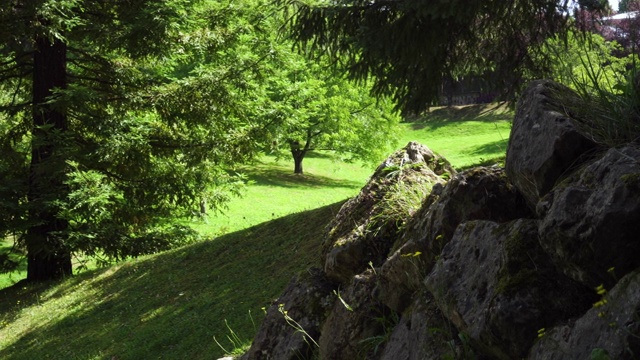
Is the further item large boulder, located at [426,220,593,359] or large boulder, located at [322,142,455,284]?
large boulder, located at [322,142,455,284]

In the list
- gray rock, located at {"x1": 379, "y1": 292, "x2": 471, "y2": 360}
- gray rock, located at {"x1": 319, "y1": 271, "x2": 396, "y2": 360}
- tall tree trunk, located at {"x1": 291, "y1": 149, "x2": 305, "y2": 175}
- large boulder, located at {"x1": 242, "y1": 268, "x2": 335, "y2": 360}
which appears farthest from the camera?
tall tree trunk, located at {"x1": 291, "y1": 149, "x2": 305, "y2": 175}

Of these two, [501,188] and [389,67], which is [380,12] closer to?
[389,67]

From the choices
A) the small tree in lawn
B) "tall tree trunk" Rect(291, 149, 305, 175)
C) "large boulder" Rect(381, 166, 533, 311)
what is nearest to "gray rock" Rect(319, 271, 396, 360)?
"large boulder" Rect(381, 166, 533, 311)

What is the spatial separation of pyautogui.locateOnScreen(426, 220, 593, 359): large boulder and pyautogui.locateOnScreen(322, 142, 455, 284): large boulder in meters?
1.34

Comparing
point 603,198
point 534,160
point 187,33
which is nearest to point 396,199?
point 534,160

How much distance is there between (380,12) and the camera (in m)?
10.3

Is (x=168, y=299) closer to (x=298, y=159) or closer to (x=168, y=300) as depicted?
(x=168, y=300)

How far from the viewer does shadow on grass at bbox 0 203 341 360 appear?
981 cm

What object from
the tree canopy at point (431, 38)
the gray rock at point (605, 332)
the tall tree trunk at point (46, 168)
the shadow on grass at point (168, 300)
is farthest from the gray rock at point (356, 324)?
the tall tree trunk at point (46, 168)

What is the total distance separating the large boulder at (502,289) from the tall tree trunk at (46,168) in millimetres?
12493

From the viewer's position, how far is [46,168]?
49.9 ft

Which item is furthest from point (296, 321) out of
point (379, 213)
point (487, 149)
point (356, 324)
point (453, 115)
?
point (453, 115)

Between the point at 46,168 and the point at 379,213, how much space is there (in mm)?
11199

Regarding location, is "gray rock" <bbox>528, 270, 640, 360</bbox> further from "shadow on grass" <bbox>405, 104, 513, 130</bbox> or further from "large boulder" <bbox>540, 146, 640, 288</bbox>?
"shadow on grass" <bbox>405, 104, 513, 130</bbox>
